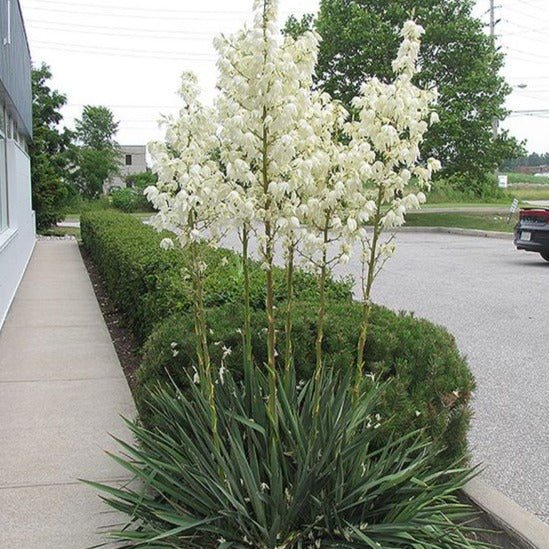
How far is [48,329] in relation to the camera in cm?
842

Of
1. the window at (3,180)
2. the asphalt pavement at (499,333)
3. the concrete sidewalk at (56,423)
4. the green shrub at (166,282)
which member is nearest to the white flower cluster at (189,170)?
the green shrub at (166,282)

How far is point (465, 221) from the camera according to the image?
2833cm

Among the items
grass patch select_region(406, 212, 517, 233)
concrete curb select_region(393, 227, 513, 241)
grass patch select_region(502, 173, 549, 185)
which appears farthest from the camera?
grass patch select_region(502, 173, 549, 185)

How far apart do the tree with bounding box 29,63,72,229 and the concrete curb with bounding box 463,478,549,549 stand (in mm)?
24021

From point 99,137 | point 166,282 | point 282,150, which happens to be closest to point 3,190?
point 166,282

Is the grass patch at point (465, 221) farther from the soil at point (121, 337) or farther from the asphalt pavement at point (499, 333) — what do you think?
the soil at point (121, 337)

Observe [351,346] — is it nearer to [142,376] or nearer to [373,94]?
[142,376]

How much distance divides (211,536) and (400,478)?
81 cm

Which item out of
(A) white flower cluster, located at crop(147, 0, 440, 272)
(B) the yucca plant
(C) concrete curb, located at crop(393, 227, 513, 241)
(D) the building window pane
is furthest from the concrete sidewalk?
(C) concrete curb, located at crop(393, 227, 513, 241)

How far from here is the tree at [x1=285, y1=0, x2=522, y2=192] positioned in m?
27.0

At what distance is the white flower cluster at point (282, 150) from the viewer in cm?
270

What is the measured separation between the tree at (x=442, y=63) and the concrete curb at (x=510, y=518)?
23.9 meters

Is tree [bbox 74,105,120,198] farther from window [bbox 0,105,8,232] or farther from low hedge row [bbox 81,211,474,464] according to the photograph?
low hedge row [bbox 81,211,474,464]

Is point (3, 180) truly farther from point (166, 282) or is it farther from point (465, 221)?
point (465, 221)
